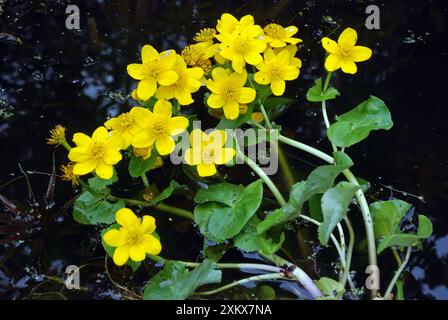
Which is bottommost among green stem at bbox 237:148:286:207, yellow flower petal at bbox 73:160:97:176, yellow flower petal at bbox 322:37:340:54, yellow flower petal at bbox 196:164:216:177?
green stem at bbox 237:148:286:207

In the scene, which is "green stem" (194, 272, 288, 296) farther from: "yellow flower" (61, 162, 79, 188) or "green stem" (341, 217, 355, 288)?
"yellow flower" (61, 162, 79, 188)

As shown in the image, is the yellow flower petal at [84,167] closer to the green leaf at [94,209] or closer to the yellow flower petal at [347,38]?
the green leaf at [94,209]

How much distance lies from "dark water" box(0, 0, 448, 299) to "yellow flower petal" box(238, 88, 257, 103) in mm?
203

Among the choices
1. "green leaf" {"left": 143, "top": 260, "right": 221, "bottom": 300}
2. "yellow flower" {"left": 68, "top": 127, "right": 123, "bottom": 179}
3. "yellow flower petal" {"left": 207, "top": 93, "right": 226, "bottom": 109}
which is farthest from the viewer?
"yellow flower petal" {"left": 207, "top": 93, "right": 226, "bottom": 109}

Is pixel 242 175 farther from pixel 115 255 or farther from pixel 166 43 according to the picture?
pixel 166 43

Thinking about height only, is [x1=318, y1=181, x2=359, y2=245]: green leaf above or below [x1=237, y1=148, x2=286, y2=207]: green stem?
above

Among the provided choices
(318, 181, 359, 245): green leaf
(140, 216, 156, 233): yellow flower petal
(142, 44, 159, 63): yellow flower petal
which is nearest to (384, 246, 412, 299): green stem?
(318, 181, 359, 245): green leaf

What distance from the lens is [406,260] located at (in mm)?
1362

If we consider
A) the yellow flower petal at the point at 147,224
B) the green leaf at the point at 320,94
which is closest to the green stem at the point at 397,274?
the green leaf at the point at 320,94

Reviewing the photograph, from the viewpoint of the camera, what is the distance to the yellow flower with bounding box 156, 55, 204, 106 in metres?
1.42

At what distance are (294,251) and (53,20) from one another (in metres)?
1.10

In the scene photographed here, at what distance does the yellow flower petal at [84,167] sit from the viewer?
52.6 inches
